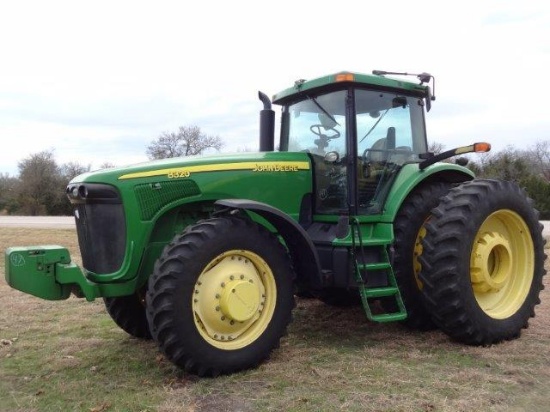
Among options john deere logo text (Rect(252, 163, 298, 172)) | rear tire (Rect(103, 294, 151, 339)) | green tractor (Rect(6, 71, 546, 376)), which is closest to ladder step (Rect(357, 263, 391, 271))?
green tractor (Rect(6, 71, 546, 376))

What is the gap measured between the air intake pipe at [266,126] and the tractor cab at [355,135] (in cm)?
21

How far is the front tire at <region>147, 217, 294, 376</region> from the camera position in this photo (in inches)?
147

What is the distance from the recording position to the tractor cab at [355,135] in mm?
4926

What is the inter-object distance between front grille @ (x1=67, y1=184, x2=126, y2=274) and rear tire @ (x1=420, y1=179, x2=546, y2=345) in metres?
A: 2.40

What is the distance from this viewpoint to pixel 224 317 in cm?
400

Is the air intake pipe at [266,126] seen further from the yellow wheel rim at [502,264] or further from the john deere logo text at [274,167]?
the yellow wheel rim at [502,264]

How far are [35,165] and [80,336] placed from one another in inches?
1570

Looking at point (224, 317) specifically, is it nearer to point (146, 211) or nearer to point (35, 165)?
point (146, 211)

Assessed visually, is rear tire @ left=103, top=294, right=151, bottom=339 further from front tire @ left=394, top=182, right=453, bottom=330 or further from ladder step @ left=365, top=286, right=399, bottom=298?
front tire @ left=394, top=182, right=453, bottom=330

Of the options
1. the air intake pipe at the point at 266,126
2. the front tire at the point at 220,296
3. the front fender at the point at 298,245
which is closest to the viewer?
the front tire at the point at 220,296

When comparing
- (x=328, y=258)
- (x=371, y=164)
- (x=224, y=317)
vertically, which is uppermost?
(x=371, y=164)

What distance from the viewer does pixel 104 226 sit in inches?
165

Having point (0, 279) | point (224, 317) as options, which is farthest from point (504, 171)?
point (224, 317)

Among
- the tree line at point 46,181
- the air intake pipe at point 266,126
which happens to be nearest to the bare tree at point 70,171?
the tree line at point 46,181
